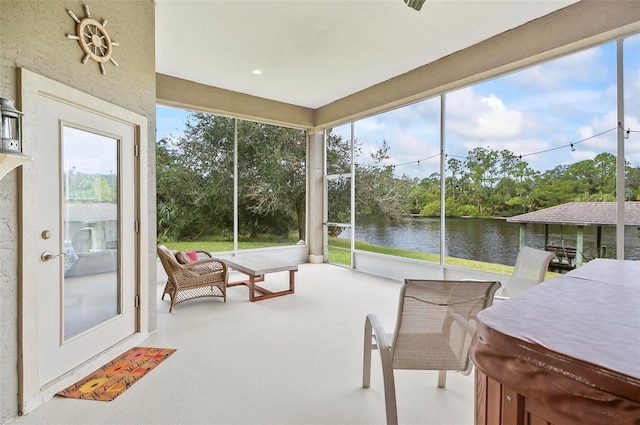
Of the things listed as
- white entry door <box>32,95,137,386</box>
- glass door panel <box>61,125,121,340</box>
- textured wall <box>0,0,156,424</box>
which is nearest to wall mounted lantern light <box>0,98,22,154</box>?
textured wall <box>0,0,156,424</box>

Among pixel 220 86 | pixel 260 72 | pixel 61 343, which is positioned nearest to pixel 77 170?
pixel 61 343

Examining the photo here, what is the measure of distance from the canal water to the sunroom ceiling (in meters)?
2.41

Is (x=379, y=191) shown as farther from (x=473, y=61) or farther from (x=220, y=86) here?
(x=220, y=86)

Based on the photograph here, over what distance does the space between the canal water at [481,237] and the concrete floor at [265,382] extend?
5.85ft

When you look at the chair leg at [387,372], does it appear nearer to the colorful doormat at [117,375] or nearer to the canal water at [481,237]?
the colorful doormat at [117,375]

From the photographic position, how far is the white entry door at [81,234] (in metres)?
2.12

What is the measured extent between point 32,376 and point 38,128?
1.59 m

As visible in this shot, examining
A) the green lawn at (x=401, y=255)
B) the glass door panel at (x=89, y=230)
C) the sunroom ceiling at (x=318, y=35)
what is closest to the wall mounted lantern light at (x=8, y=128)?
→ the glass door panel at (x=89, y=230)

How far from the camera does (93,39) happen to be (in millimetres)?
2395

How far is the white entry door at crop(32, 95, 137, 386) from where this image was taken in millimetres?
2117

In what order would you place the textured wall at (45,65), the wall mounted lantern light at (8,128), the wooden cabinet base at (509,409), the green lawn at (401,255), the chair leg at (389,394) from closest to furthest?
the wooden cabinet base at (509,409) < the wall mounted lantern light at (8,128) < the chair leg at (389,394) < the textured wall at (45,65) < the green lawn at (401,255)

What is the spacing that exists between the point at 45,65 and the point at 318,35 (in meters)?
2.77

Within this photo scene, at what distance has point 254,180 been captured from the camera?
6.49 metres

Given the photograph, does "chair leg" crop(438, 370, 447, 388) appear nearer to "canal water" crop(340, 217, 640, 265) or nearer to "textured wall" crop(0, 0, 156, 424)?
"canal water" crop(340, 217, 640, 265)
